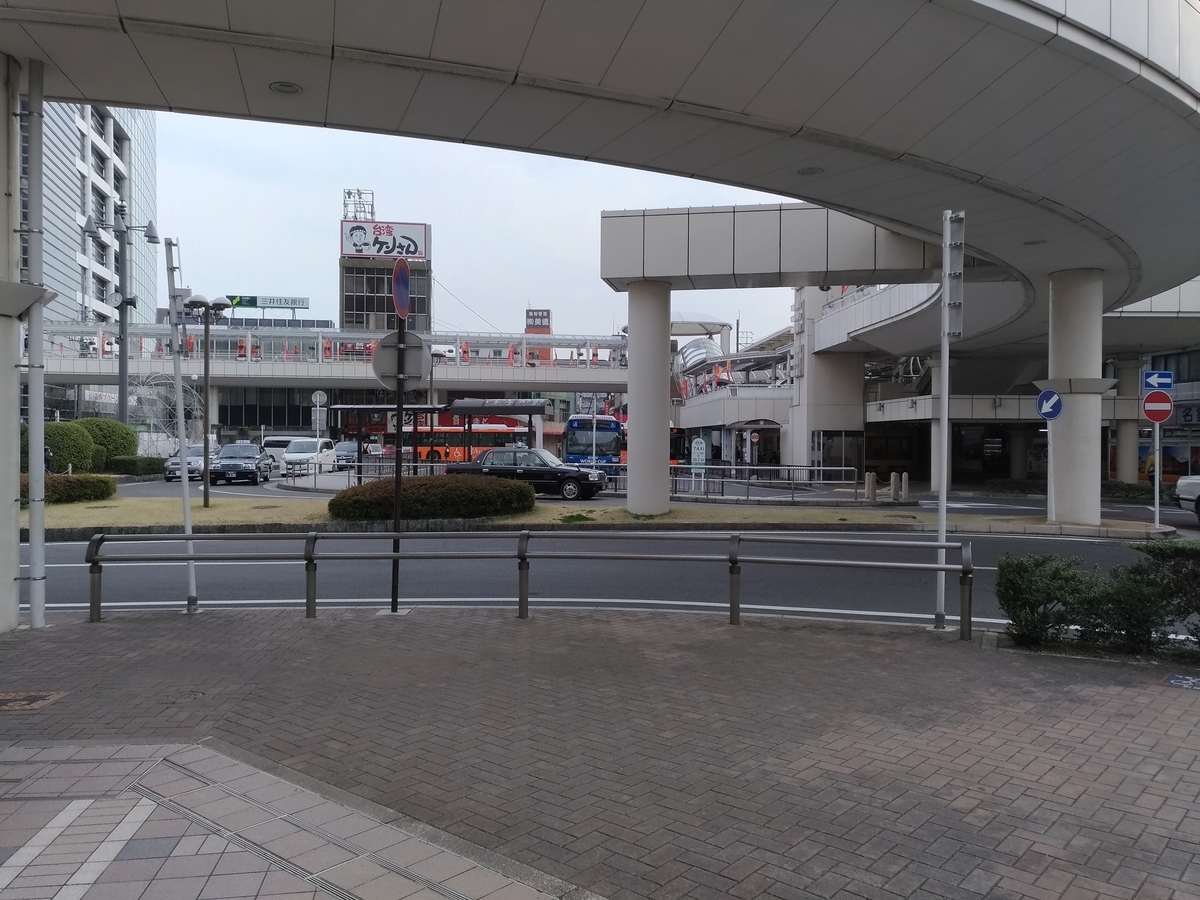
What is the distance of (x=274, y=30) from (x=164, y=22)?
92 cm

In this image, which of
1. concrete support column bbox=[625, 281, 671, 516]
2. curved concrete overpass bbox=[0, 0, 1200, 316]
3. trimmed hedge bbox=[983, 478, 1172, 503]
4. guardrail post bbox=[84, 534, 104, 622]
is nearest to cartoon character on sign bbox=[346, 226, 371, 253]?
trimmed hedge bbox=[983, 478, 1172, 503]

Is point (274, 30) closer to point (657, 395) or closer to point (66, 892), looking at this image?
point (66, 892)

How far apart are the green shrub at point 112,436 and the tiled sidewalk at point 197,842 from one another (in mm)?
33135

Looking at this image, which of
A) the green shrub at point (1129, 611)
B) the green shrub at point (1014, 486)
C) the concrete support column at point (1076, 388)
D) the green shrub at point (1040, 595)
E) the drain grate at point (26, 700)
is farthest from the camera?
the green shrub at point (1014, 486)

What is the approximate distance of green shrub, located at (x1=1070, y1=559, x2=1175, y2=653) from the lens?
23.6 feet

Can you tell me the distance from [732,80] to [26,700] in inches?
337

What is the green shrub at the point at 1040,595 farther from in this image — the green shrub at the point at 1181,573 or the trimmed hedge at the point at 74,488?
the trimmed hedge at the point at 74,488

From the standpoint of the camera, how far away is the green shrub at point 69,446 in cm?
2955

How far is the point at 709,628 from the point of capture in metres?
8.43

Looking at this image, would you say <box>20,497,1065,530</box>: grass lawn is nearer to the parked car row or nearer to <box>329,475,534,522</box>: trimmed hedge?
<box>329,475,534,522</box>: trimmed hedge

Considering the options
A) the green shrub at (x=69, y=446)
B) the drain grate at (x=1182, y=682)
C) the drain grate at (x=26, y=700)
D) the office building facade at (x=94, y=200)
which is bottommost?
the drain grate at (x=26, y=700)

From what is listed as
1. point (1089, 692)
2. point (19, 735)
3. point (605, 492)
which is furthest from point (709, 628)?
point (605, 492)

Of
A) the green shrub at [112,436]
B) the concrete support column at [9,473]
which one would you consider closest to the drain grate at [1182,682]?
the concrete support column at [9,473]

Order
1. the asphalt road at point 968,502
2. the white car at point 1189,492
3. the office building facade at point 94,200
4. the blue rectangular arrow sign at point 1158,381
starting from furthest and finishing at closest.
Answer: the office building facade at point 94,200, the asphalt road at point 968,502, the white car at point 1189,492, the blue rectangular arrow sign at point 1158,381
